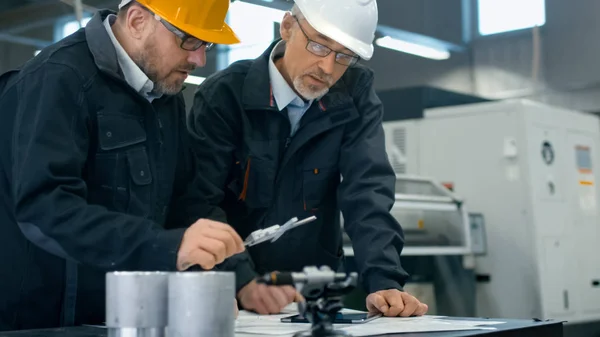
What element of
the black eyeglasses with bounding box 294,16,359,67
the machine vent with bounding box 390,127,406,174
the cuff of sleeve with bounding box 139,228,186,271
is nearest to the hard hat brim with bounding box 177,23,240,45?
the black eyeglasses with bounding box 294,16,359,67

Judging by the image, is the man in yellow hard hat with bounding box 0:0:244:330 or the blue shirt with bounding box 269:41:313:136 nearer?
the man in yellow hard hat with bounding box 0:0:244:330

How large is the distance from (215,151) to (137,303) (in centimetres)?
87

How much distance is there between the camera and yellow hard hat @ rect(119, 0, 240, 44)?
4.90 ft

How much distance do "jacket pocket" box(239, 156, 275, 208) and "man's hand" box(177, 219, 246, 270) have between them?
2.25ft

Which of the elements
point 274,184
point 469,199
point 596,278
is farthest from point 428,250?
point 274,184

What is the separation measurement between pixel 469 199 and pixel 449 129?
39cm

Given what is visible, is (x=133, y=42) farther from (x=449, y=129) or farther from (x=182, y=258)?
(x=449, y=129)

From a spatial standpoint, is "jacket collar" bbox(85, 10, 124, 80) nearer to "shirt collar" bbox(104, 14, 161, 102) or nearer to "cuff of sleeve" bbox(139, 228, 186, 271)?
"shirt collar" bbox(104, 14, 161, 102)

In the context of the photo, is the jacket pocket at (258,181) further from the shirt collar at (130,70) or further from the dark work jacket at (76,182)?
the shirt collar at (130,70)

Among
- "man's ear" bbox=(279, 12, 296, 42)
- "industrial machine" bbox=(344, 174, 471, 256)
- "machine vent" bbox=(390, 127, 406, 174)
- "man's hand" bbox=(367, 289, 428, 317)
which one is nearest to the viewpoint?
"man's hand" bbox=(367, 289, 428, 317)

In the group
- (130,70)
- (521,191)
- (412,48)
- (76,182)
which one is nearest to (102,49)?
(130,70)

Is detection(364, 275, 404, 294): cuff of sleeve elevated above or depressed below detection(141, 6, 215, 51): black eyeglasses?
below

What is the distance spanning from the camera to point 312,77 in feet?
6.05

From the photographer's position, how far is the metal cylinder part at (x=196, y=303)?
0.96 metres
